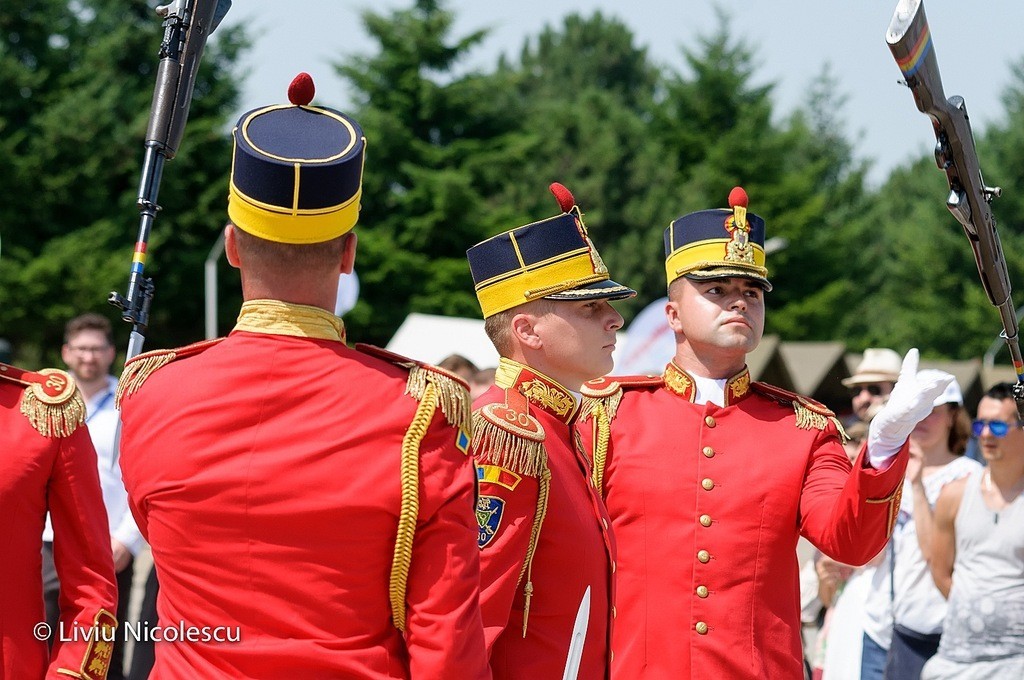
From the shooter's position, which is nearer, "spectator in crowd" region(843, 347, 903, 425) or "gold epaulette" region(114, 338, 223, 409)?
"gold epaulette" region(114, 338, 223, 409)

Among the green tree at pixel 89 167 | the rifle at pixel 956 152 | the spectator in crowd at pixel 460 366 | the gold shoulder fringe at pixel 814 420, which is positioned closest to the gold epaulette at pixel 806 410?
the gold shoulder fringe at pixel 814 420

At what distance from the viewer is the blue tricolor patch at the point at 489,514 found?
3154mm

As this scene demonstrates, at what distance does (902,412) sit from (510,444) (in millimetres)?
1027

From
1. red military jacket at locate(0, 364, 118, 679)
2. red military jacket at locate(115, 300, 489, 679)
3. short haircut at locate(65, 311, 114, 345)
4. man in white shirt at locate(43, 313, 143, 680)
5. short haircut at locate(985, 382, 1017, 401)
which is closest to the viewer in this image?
red military jacket at locate(115, 300, 489, 679)

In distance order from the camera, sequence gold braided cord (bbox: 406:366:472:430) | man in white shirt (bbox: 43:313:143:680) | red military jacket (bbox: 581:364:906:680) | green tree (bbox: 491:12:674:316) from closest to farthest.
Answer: gold braided cord (bbox: 406:366:472:430) → red military jacket (bbox: 581:364:906:680) → man in white shirt (bbox: 43:313:143:680) → green tree (bbox: 491:12:674:316)

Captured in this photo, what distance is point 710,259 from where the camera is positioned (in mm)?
4418

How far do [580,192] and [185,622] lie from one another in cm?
4525

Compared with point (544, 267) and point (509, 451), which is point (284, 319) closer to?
point (509, 451)

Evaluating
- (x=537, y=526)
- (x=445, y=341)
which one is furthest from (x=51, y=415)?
(x=445, y=341)

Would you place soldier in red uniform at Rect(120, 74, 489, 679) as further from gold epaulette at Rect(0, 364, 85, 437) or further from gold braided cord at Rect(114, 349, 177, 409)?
gold epaulette at Rect(0, 364, 85, 437)

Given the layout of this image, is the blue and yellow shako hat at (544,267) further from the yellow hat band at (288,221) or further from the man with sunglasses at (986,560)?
the man with sunglasses at (986,560)

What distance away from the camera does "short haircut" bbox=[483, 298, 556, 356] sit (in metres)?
3.56

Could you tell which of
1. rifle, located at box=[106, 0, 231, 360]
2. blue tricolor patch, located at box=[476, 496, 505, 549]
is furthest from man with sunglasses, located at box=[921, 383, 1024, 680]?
rifle, located at box=[106, 0, 231, 360]

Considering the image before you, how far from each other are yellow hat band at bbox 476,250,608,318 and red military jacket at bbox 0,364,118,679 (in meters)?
1.11
